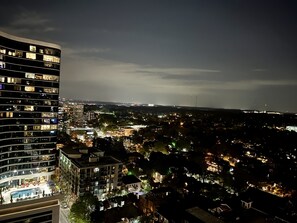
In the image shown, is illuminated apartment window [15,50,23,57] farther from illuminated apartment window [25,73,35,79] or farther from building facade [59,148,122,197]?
building facade [59,148,122,197]

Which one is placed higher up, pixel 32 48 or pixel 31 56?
A: pixel 32 48

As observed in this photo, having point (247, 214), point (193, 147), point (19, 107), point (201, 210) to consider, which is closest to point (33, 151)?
point (19, 107)

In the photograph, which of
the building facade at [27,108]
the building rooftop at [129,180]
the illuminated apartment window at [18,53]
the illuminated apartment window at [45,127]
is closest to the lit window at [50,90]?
the building facade at [27,108]

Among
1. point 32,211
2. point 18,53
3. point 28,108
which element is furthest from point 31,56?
point 32,211

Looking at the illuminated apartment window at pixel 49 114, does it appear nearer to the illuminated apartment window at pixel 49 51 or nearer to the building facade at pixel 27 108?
the building facade at pixel 27 108

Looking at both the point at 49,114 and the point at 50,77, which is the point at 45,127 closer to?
the point at 49,114
